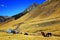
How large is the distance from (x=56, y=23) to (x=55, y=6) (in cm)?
4824

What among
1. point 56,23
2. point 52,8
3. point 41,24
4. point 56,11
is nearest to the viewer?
point 56,23

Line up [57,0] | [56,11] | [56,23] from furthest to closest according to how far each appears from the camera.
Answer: [57,0]
[56,11]
[56,23]

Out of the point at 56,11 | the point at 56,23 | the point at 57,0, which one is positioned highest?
the point at 57,0

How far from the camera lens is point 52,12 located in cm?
11812

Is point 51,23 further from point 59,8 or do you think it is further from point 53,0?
point 53,0

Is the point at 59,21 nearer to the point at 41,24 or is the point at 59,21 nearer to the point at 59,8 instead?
the point at 41,24

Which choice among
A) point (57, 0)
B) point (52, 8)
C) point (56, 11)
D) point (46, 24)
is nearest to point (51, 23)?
point (46, 24)

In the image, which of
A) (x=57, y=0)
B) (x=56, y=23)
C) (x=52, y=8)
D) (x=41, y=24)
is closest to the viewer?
(x=56, y=23)

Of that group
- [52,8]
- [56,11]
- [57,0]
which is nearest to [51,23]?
[56,11]

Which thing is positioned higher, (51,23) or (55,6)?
(55,6)

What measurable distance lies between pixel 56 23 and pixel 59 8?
138 ft

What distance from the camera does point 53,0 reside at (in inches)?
5610

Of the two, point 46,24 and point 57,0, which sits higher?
point 57,0

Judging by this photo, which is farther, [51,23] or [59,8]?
[59,8]
